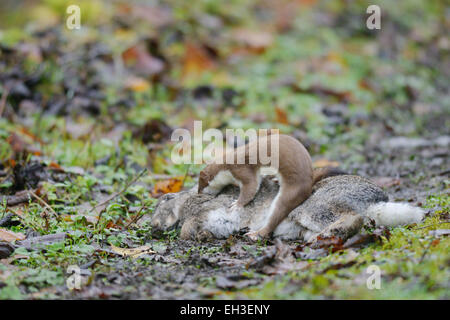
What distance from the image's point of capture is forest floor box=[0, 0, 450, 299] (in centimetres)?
403

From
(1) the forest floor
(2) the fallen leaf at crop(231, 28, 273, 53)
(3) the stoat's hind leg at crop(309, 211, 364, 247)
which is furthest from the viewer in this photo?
(2) the fallen leaf at crop(231, 28, 273, 53)

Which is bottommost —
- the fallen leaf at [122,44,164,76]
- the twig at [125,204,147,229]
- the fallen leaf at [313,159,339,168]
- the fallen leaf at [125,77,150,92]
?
the twig at [125,204,147,229]

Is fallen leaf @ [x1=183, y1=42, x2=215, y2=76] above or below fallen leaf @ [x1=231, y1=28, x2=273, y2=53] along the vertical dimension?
below

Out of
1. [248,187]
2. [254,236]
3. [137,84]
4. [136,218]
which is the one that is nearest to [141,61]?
[137,84]

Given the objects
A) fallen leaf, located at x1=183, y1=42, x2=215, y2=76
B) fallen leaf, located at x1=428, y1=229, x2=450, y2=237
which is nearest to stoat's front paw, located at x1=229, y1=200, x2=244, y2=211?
fallen leaf, located at x1=428, y1=229, x2=450, y2=237

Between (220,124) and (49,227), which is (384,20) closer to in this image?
(220,124)

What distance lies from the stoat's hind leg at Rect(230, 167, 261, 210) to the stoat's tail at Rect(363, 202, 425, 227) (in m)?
1.08

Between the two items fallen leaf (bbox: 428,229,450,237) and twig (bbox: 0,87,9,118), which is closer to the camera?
fallen leaf (bbox: 428,229,450,237)

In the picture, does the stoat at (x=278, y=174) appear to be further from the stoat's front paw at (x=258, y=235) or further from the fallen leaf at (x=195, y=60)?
the fallen leaf at (x=195, y=60)

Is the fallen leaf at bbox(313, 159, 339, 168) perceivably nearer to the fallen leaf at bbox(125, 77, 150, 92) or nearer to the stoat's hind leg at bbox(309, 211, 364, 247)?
the stoat's hind leg at bbox(309, 211, 364, 247)

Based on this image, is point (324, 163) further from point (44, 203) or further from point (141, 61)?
point (141, 61)

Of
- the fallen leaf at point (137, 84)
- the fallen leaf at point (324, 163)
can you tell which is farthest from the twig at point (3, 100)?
the fallen leaf at point (324, 163)

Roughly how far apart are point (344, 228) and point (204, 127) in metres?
4.83
